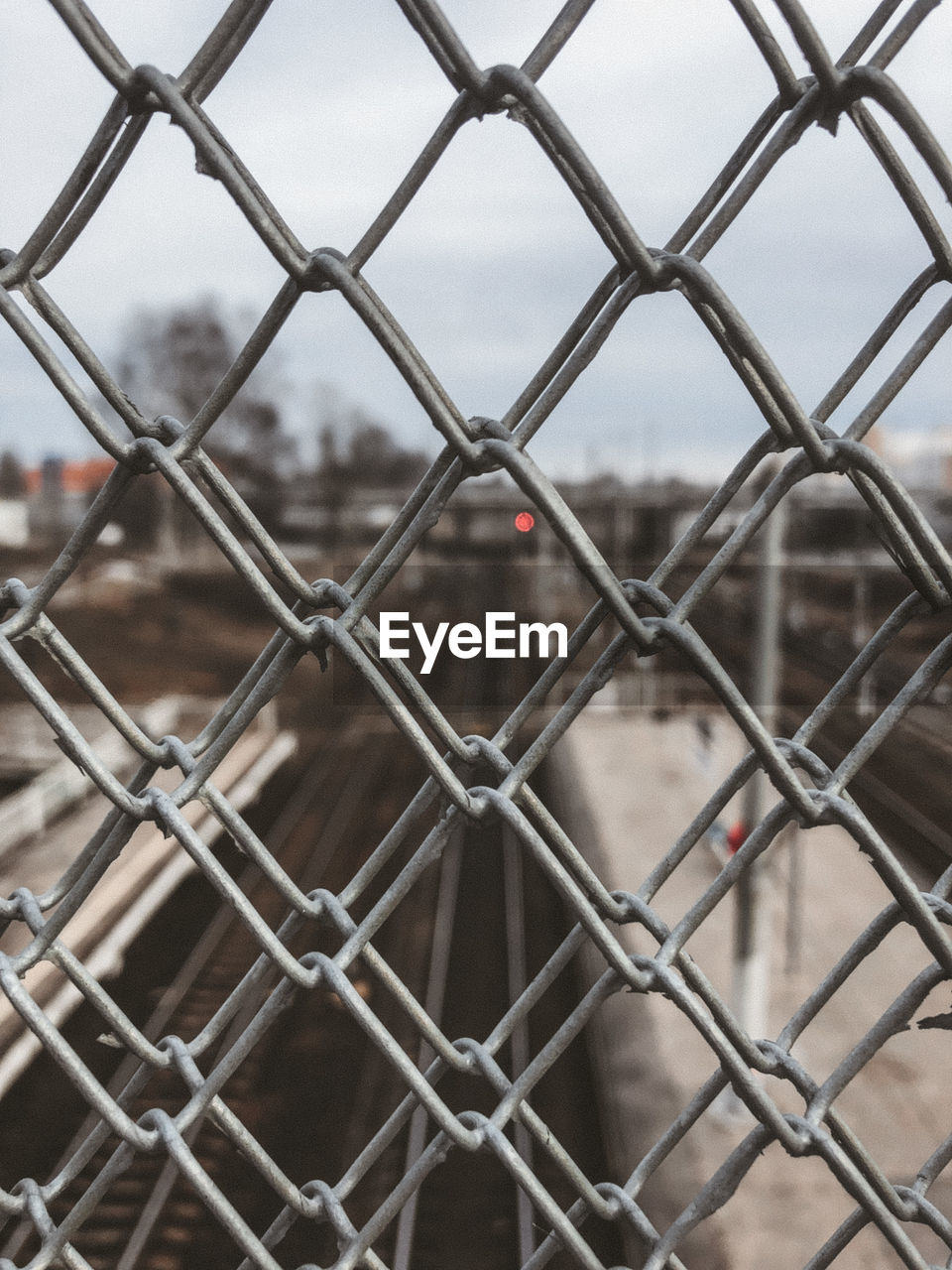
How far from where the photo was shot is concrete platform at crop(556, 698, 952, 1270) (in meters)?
3.93

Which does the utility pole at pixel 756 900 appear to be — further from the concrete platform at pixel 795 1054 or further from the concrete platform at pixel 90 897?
the concrete platform at pixel 90 897

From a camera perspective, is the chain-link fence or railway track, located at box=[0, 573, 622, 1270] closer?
the chain-link fence

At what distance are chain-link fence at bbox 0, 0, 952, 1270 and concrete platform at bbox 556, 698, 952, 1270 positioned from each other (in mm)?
1416

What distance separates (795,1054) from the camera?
5.13 metres

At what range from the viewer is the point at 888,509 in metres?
0.65

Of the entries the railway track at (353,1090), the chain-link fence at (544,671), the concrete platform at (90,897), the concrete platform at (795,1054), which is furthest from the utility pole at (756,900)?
the chain-link fence at (544,671)

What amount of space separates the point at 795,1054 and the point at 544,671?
516cm

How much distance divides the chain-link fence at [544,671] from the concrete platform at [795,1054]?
1.42m

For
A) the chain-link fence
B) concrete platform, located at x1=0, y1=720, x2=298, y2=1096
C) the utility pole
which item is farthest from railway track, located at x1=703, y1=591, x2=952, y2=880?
the chain-link fence

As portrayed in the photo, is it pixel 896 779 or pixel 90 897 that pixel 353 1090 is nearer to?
pixel 90 897

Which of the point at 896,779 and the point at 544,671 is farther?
the point at 896,779

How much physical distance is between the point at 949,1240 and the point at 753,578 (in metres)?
4.69

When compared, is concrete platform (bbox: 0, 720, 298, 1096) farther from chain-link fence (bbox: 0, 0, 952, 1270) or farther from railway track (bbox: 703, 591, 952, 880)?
chain-link fence (bbox: 0, 0, 952, 1270)

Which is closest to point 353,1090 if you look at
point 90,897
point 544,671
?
point 90,897
